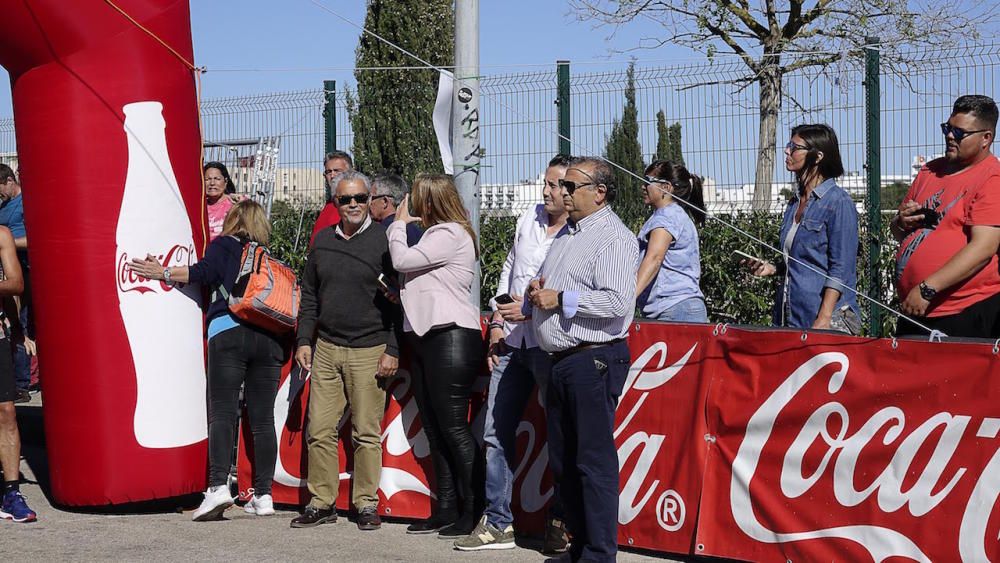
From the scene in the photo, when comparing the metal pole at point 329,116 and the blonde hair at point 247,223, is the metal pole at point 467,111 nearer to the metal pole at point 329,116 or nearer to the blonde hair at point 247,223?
the blonde hair at point 247,223

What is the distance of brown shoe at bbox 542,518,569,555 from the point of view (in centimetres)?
590

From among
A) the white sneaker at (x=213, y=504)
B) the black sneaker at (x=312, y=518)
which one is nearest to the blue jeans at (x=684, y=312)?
the black sneaker at (x=312, y=518)

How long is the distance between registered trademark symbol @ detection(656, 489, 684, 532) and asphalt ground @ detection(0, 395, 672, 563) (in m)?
0.20

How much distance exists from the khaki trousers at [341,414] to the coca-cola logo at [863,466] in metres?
2.02

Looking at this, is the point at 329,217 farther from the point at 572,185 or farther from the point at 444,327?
the point at 572,185

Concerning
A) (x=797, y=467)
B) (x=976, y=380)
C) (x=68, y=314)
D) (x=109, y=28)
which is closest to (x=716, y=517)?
(x=797, y=467)

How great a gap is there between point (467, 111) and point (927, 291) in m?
2.65

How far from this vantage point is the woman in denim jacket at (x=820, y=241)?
5.77 m

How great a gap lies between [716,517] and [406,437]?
1.89 m

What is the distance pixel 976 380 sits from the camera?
191 inches

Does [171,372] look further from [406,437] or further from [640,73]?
[640,73]

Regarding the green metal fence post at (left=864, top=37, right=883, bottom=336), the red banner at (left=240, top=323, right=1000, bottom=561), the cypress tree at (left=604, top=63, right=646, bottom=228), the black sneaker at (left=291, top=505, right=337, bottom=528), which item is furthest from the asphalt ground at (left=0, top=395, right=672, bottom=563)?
the cypress tree at (left=604, top=63, right=646, bottom=228)

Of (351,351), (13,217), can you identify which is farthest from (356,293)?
(13,217)

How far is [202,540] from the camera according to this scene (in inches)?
249
